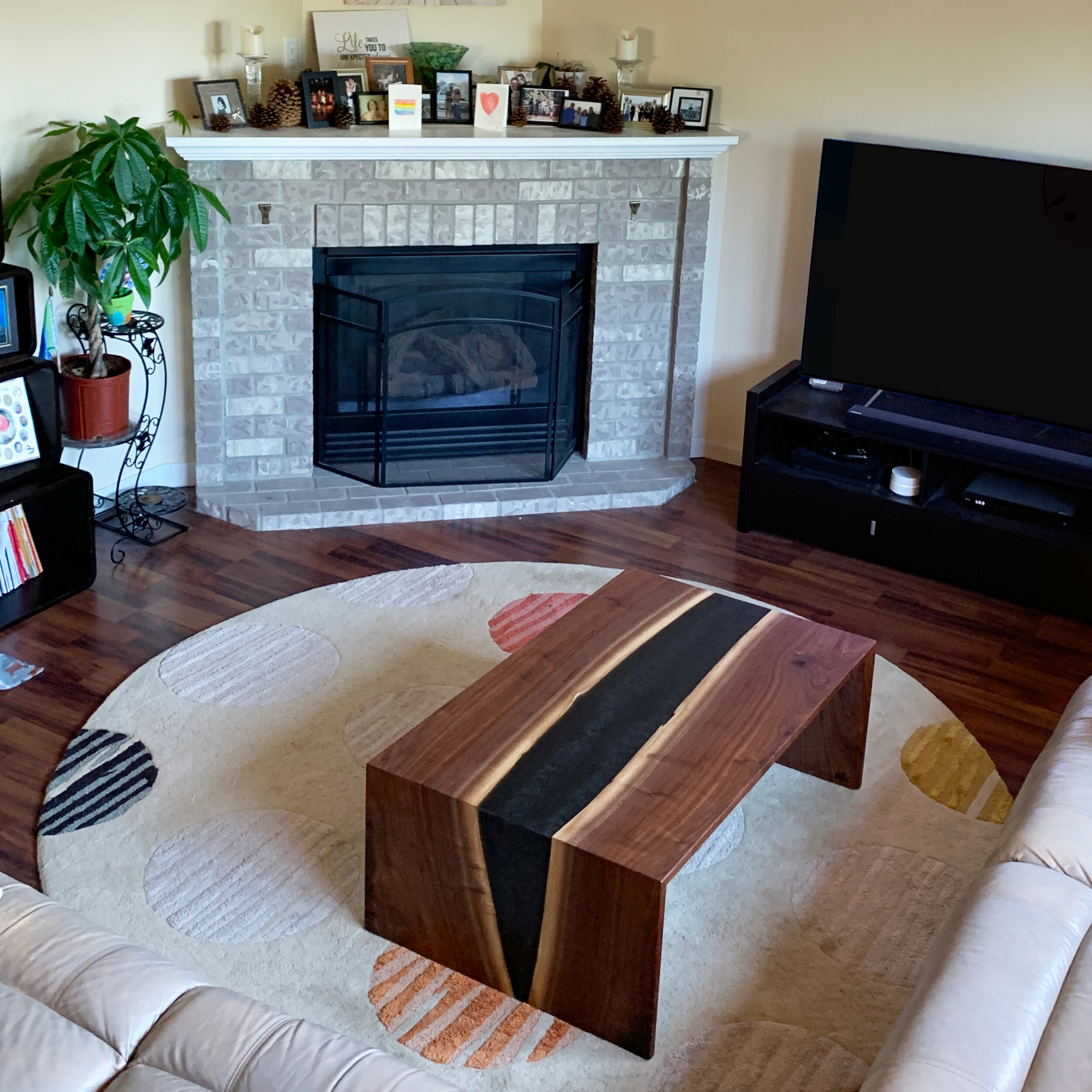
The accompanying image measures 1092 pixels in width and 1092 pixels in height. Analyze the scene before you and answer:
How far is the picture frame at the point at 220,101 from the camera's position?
4129mm

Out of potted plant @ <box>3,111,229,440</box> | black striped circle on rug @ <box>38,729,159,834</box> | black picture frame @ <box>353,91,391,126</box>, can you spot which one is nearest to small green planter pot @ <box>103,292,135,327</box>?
potted plant @ <box>3,111,229,440</box>

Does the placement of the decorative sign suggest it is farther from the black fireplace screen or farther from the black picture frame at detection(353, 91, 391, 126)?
the black fireplace screen

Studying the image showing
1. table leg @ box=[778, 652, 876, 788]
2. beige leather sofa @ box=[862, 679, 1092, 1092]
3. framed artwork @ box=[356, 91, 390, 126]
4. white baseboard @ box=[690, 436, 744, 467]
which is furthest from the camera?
white baseboard @ box=[690, 436, 744, 467]

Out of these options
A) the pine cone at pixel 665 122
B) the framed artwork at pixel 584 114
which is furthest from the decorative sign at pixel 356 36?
the pine cone at pixel 665 122

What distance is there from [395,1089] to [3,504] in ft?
7.46

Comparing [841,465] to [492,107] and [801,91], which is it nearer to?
[801,91]

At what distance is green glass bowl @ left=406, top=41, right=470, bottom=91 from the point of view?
176 inches

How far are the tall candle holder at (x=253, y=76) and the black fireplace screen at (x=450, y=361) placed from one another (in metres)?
0.52

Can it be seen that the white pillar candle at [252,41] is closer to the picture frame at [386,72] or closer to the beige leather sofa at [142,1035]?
the picture frame at [386,72]

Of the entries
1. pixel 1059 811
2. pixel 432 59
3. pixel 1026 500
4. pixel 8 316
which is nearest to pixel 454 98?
pixel 432 59

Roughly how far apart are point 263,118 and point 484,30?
3.00ft

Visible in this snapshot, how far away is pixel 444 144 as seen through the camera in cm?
433

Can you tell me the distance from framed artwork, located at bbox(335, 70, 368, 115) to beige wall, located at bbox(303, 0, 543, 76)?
192 millimetres

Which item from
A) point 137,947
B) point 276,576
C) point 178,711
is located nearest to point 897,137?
point 276,576
